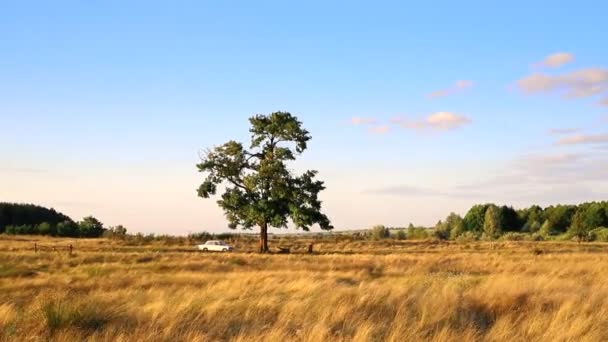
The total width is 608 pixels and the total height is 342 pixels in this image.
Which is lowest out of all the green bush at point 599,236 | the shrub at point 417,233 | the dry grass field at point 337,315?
the dry grass field at point 337,315

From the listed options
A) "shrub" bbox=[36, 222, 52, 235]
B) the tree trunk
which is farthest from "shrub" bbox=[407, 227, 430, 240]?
the tree trunk

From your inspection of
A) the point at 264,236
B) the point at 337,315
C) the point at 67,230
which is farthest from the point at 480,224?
the point at 337,315

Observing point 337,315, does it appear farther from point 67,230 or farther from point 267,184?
point 67,230

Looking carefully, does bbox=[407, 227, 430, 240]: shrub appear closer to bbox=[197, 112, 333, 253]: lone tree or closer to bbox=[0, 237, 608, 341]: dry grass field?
bbox=[197, 112, 333, 253]: lone tree

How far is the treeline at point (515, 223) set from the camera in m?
105

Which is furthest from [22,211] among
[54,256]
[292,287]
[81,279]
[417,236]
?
[292,287]

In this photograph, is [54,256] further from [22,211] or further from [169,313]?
[22,211]

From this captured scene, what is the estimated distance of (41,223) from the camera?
3551 inches

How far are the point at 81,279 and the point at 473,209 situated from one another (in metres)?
132

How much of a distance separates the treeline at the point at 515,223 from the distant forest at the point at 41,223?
44954 millimetres

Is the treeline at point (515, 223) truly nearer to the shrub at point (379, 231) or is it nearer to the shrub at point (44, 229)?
the shrub at point (379, 231)

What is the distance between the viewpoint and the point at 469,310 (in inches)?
385

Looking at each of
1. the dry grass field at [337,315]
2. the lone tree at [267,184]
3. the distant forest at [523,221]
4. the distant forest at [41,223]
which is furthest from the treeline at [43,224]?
the dry grass field at [337,315]

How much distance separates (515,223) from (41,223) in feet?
311
